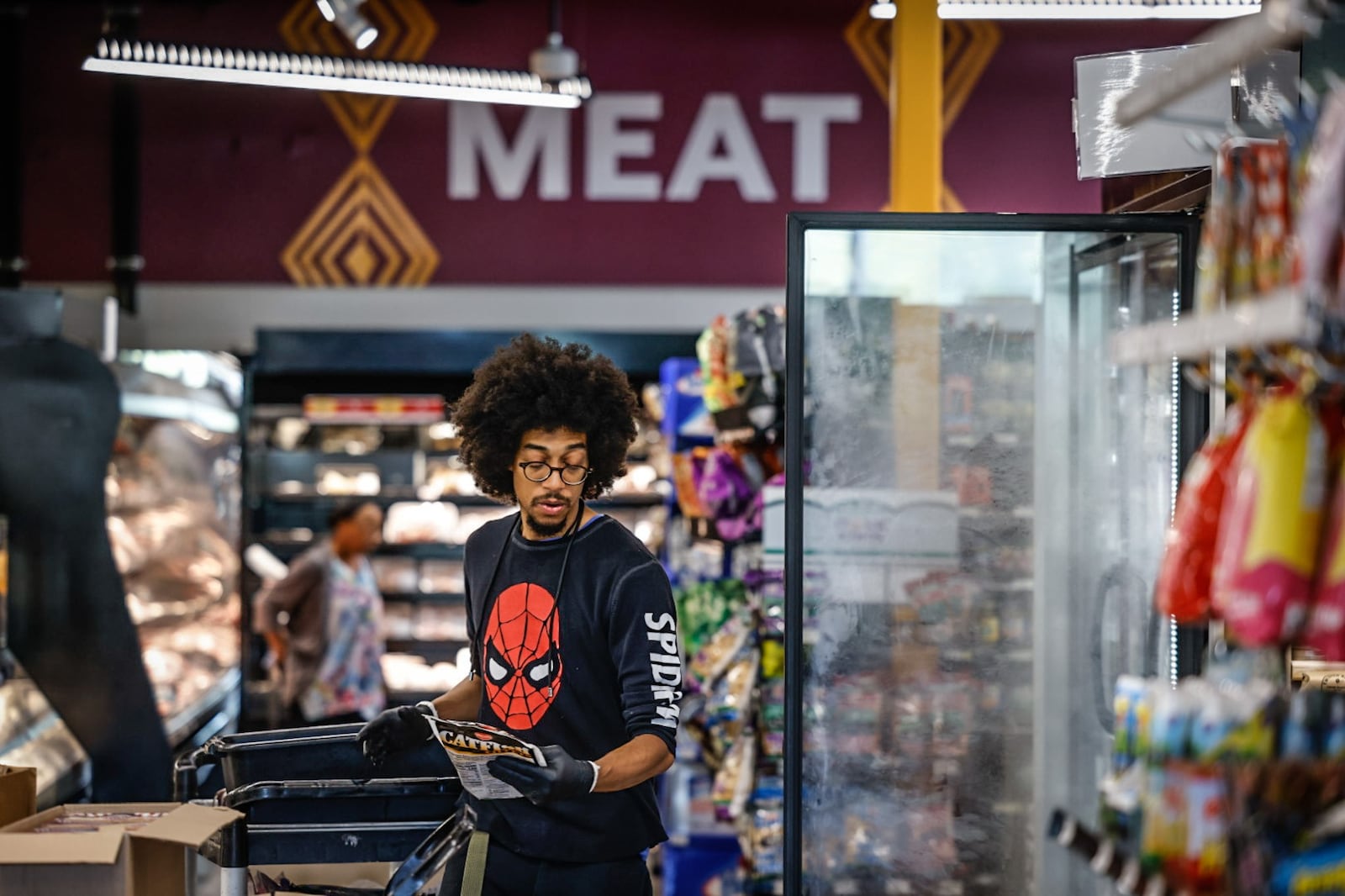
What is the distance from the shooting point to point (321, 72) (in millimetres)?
5383

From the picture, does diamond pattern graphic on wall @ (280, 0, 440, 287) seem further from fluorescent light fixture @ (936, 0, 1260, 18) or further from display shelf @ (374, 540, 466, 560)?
fluorescent light fixture @ (936, 0, 1260, 18)

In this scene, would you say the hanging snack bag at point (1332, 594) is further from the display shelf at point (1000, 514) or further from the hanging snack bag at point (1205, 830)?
the display shelf at point (1000, 514)

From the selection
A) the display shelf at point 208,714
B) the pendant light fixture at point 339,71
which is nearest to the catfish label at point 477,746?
the pendant light fixture at point 339,71

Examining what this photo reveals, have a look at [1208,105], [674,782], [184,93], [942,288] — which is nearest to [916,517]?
[942,288]

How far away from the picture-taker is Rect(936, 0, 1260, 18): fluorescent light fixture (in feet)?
13.4

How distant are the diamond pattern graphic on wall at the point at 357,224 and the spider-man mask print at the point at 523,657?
5640 mm

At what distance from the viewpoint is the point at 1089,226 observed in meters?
3.06

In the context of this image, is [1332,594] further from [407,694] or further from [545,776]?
[407,694]

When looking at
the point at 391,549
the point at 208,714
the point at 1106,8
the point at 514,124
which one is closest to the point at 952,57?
the point at 514,124

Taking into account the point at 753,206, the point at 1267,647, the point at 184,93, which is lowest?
the point at 1267,647

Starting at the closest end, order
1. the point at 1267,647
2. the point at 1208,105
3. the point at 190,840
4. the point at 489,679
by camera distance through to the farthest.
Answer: the point at 1267,647 < the point at 190,840 < the point at 489,679 < the point at 1208,105

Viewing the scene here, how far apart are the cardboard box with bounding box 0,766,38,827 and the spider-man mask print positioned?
41.0 inches

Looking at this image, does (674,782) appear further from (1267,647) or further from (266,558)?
(1267,647)

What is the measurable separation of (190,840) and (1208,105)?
8.55 ft
